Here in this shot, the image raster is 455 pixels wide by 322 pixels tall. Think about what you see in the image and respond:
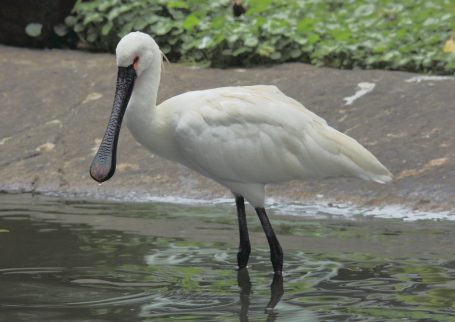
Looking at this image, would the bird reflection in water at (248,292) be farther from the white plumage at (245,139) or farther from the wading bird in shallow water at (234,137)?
the white plumage at (245,139)

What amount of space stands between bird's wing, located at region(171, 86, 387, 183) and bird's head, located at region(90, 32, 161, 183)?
30 cm

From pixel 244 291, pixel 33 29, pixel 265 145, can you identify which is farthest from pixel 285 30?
pixel 244 291

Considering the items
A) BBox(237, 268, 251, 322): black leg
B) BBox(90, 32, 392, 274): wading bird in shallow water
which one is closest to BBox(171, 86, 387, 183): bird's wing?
BBox(90, 32, 392, 274): wading bird in shallow water

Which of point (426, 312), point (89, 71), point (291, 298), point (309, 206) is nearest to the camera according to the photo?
point (426, 312)

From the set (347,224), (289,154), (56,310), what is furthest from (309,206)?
(56,310)

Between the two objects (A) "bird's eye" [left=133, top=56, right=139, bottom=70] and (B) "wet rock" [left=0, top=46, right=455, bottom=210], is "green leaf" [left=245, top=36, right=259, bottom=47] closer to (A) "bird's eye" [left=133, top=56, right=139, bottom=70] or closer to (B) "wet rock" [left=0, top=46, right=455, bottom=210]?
(B) "wet rock" [left=0, top=46, right=455, bottom=210]

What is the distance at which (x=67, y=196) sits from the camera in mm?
8922

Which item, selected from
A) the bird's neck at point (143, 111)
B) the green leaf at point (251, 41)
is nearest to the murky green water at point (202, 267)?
the bird's neck at point (143, 111)

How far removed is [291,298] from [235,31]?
566cm

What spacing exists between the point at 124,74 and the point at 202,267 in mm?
1164

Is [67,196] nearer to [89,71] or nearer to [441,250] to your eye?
[89,71]

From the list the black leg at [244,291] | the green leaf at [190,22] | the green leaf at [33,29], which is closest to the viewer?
the black leg at [244,291]

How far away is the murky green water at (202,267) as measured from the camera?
18.6ft

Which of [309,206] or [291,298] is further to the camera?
[309,206]
